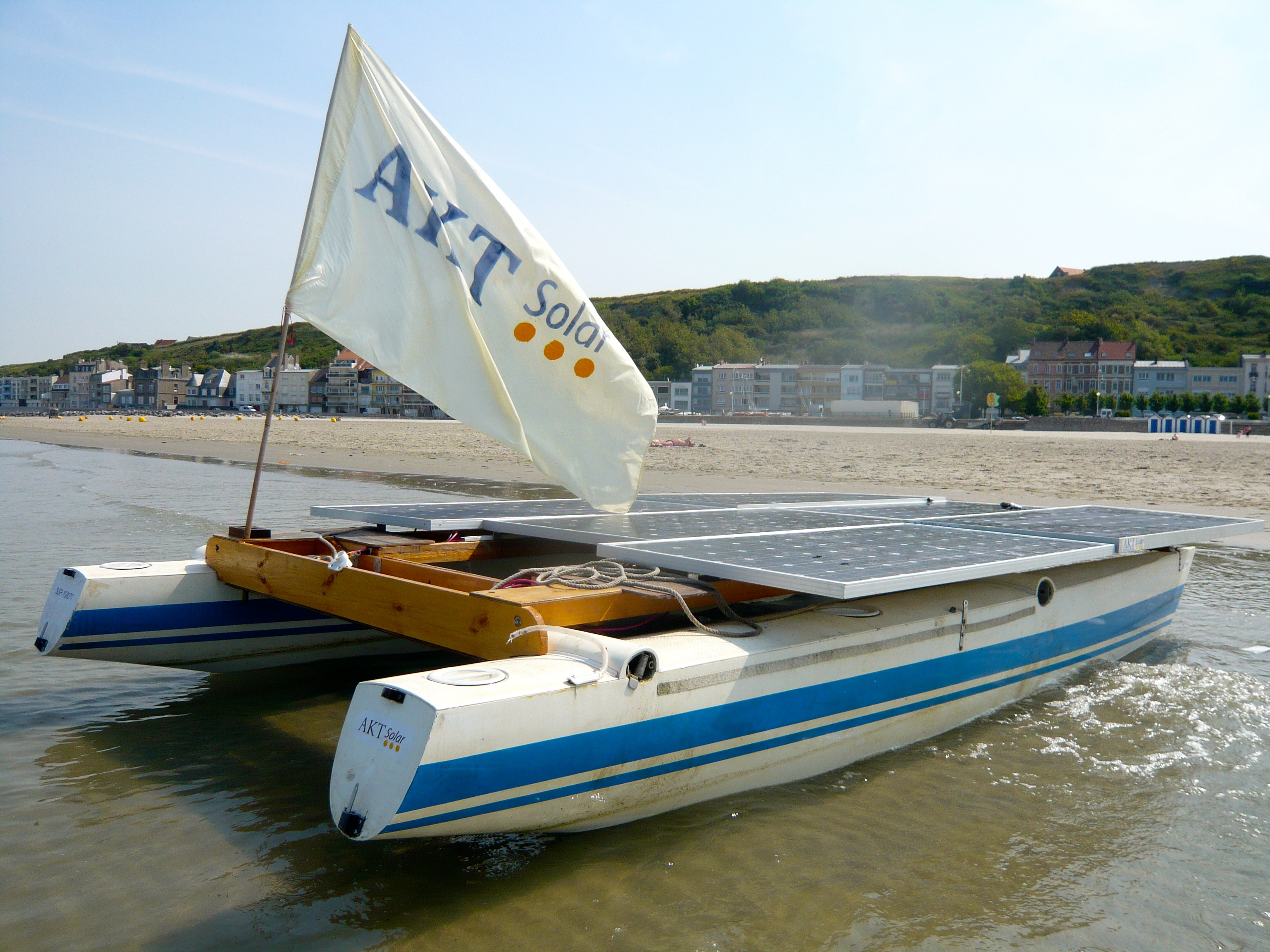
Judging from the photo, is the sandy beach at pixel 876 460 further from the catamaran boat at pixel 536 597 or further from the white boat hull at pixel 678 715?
the white boat hull at pixel 678 715

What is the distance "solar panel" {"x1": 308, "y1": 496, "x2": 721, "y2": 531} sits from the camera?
6.10 meters

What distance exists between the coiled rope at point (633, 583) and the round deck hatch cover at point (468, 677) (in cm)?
101

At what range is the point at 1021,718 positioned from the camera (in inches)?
218

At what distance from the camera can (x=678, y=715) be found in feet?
11.9

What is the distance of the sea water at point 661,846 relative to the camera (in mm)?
3137

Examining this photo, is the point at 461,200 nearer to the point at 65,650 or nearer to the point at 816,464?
the point at 65,650

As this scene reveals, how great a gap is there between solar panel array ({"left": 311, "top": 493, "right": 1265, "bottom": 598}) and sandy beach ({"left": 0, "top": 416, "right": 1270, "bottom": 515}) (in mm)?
5877

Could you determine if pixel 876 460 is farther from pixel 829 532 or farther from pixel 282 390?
pixel 282 390

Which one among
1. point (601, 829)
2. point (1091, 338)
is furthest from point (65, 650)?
point (1091, 338)

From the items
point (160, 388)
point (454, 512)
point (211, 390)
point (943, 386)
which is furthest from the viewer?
point (211, 390)

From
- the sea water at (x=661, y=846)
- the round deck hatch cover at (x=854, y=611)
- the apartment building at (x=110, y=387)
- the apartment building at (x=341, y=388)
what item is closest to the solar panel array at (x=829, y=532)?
the round deck hatch cover at (x=854, y=611)

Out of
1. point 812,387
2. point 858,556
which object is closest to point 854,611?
point 858,556

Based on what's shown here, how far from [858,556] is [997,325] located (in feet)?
540

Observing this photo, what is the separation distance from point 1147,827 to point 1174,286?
718 ft
